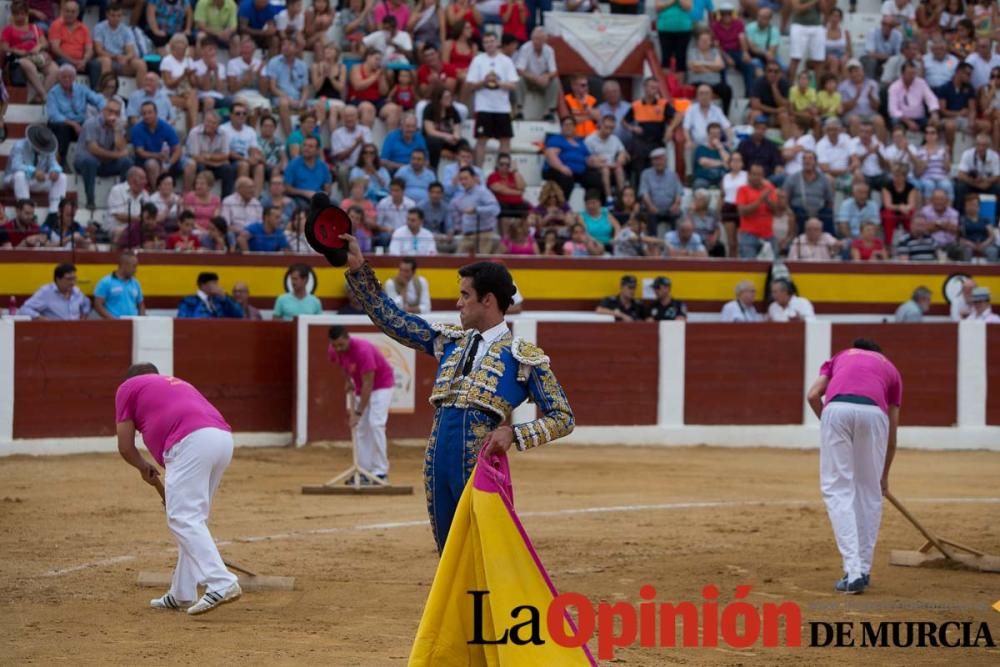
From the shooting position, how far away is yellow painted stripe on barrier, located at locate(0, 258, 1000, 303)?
14.8m

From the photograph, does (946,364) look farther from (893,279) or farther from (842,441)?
(842,441)

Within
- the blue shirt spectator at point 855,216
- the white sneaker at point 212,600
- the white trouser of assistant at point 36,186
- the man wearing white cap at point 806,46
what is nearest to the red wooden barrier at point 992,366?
the blue shirt spectator at point 855,216

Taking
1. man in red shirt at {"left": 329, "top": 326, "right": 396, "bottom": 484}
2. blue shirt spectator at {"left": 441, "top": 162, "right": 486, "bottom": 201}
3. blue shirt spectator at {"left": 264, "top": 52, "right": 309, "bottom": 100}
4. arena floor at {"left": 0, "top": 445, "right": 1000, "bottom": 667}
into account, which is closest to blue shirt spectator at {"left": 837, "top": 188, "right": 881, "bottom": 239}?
arena floor at {"left": 0, "top": 445, "right": 1000, "bottom": 667}

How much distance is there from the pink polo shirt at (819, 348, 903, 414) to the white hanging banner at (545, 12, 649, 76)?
10.9 m

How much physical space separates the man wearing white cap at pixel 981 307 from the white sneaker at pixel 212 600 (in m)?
11.4

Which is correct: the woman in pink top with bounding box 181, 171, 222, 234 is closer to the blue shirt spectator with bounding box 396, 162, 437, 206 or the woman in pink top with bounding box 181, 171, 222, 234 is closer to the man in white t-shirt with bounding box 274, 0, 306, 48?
the blue shirt spectator with bounding box 396, 162, 437, 206

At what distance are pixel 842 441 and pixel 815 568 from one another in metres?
1.13

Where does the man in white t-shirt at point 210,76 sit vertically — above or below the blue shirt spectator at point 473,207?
above

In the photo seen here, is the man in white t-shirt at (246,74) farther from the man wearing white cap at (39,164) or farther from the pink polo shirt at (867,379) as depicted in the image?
the pink polo shirt at (867,379)

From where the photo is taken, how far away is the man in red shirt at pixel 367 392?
468 inches

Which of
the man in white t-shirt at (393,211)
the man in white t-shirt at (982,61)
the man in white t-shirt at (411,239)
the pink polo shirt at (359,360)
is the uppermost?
the man in white t-shirt at (982,61)

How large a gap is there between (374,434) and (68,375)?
10.5 ft

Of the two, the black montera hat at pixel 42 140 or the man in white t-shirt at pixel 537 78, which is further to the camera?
the man in white t-shirt at pixel 537 78

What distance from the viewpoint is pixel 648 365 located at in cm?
1616
